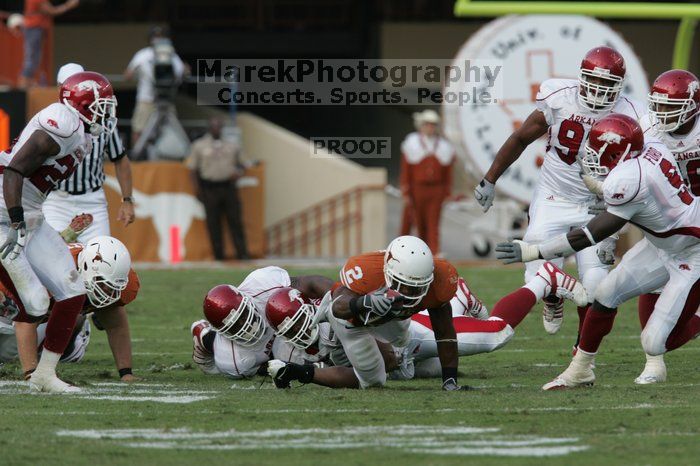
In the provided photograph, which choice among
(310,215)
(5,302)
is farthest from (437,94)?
(5,302)

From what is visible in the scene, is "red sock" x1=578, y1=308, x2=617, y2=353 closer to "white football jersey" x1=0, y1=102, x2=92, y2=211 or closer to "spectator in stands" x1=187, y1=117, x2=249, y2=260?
"white football jersey" x1=0, y1=102, x2=92, y2=211

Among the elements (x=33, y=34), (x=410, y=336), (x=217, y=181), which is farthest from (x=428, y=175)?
(x=410, y=336)

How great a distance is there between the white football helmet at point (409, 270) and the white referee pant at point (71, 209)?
241cm

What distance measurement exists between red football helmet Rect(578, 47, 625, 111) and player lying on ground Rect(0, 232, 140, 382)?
2382 millimetres

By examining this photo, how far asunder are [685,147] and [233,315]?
2.24 meters

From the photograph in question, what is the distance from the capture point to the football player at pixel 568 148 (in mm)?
6957

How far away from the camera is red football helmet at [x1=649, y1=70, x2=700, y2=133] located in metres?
6.40

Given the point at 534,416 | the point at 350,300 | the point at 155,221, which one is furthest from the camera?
the point at 155,221

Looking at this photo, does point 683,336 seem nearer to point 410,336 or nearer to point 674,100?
point 674,100

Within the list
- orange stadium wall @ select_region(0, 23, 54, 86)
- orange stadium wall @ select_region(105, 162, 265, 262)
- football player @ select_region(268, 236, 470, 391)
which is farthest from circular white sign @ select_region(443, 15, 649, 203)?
football player @ select_region(268, 236, 470, 391)

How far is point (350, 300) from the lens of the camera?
591cm

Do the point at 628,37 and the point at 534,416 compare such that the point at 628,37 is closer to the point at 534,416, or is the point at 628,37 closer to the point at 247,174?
the point at 247,174

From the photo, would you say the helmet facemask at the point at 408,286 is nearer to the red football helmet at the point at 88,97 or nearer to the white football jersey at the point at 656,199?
the white football jersey at the point at 656,199

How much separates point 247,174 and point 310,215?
102 centimetres
